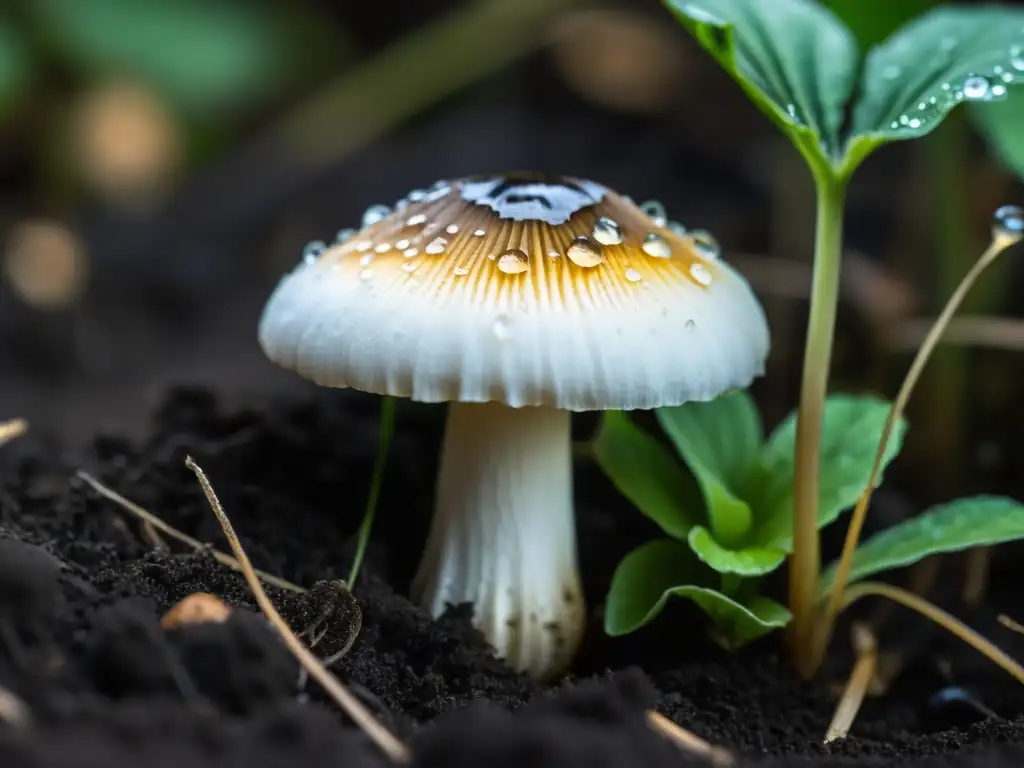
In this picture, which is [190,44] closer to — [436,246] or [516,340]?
[436,246]

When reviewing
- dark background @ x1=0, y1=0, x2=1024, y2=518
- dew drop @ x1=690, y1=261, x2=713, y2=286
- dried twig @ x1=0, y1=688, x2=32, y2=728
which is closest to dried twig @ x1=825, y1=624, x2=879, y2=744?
dew drop @ x1=690, y1=261, x2=713, y2=286

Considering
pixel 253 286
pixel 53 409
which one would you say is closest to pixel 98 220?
pixel 253 286

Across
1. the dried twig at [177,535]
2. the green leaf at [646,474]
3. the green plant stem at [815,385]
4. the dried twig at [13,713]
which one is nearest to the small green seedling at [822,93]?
the green plant stem at [815,385]

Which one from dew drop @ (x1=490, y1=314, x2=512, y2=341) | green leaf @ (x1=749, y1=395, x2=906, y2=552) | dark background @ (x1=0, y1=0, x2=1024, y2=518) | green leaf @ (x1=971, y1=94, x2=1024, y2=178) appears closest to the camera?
dew drop @ (x1=490, y1=314, x2=512, y2=341)

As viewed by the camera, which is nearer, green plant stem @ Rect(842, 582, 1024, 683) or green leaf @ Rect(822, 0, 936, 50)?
green plant stem @ Rect(842, 582, 1024, 683)

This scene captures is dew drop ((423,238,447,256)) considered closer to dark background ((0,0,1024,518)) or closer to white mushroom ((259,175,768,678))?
white mushroom ((259,175,768,678))
